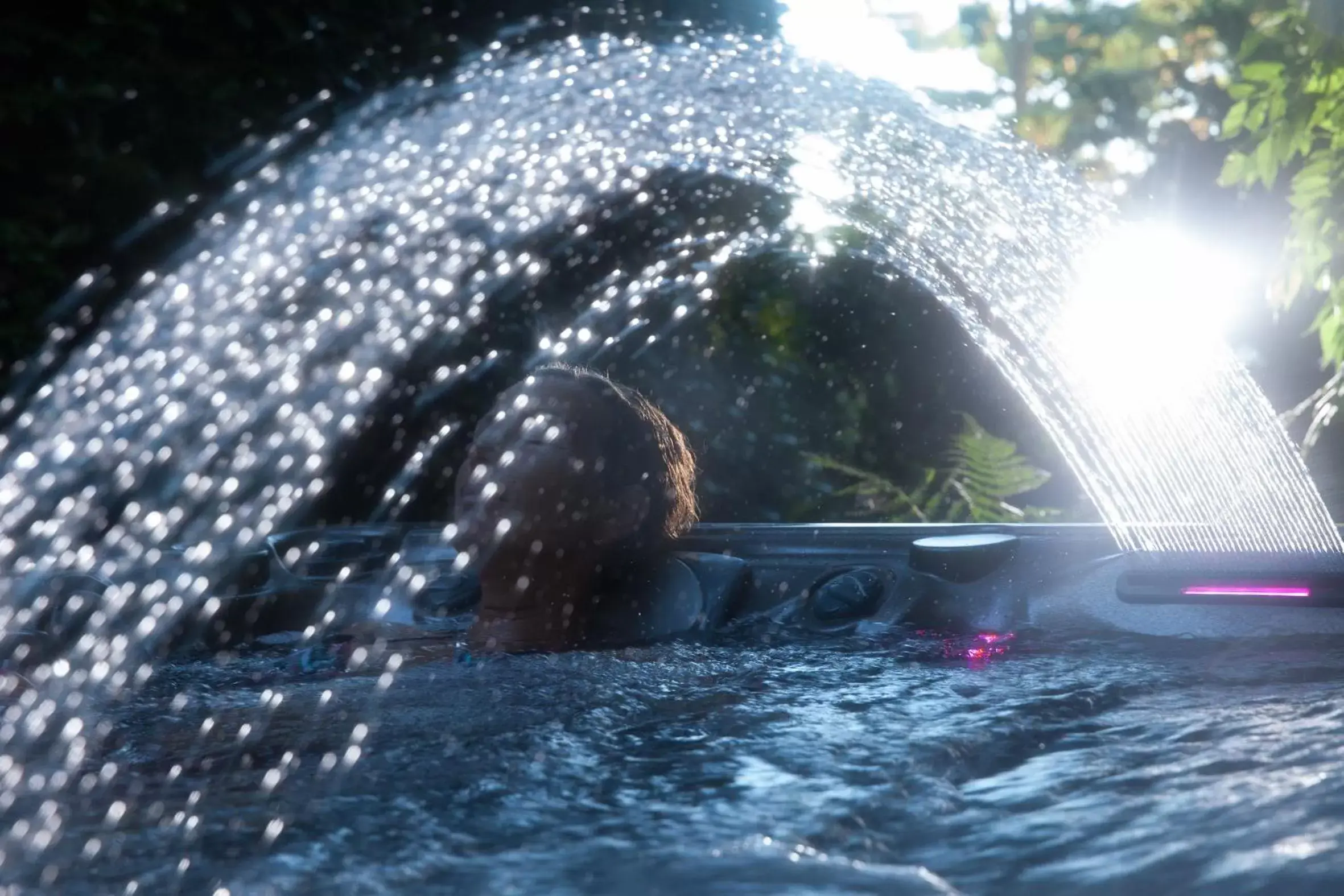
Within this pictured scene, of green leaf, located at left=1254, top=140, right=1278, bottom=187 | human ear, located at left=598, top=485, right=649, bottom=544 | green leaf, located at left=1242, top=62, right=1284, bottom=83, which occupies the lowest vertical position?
human ear, located at left=598, top=485, right=649, bottom=544

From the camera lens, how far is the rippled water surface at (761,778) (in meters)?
1.83

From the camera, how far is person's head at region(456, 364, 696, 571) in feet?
12.1

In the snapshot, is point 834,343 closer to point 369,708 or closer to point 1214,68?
point 369,708

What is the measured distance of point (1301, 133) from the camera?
4.58 meters

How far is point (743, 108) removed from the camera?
185 inches

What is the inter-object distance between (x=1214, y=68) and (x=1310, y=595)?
26298 mm

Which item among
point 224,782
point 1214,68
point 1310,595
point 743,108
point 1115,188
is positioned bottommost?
point 224,782

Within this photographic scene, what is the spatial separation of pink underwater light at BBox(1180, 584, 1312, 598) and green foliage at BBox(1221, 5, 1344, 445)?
1.54m

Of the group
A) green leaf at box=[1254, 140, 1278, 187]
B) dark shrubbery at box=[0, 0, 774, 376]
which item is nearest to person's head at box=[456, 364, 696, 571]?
green leaf at box=[1254, 140, 1278, 187]

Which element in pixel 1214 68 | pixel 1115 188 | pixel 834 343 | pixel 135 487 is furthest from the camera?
pixel 1214 68

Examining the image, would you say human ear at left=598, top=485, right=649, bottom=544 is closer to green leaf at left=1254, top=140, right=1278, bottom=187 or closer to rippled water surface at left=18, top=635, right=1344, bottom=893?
rippled water surface at left=18, top=635, right=1344, bottom=893

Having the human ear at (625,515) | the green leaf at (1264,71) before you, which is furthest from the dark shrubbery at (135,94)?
the green leaf at (1264,71)

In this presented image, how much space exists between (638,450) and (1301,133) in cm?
245

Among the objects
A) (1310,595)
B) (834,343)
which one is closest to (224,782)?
(1310,595)
